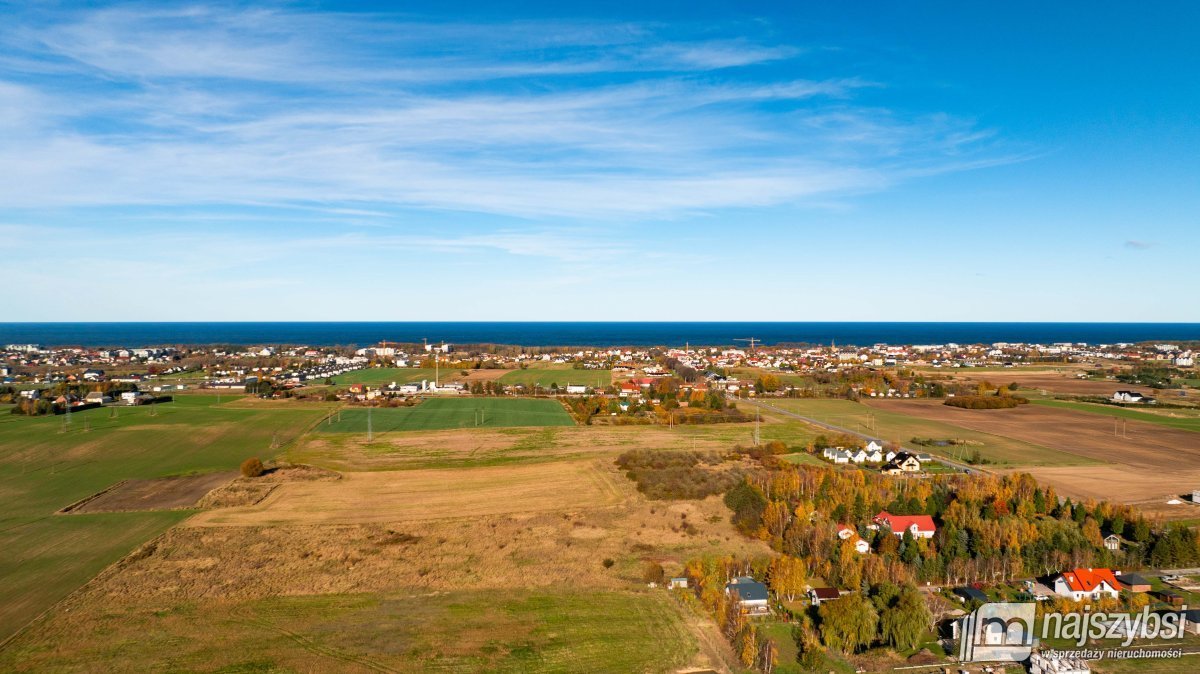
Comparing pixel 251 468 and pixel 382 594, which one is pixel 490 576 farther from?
pixel 251 468

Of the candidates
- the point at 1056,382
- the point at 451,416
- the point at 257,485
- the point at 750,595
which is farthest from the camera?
the point at 1056,382

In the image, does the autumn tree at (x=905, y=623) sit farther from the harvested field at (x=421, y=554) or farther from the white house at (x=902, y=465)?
the white house at (x=902, y=465)

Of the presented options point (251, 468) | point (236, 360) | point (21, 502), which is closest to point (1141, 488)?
point (251, 468)

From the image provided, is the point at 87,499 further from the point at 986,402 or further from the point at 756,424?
the point at 986,402

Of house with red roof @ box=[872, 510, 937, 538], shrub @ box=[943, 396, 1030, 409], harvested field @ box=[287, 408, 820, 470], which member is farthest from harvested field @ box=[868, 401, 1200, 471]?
house with red roof @ box=[872, 510, 937, 538]

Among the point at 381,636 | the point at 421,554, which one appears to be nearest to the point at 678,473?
the point at 421,554

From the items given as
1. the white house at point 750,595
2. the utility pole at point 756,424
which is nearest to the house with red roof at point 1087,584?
the white house at point 750,595
